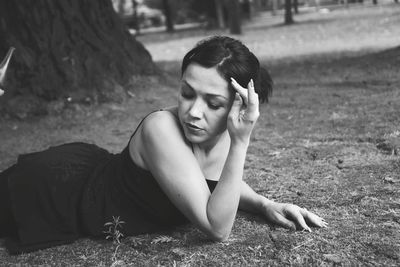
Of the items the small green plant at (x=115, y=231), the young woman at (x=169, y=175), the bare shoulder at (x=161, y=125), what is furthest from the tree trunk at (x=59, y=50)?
the bare shoulder at (x=161, y=125)

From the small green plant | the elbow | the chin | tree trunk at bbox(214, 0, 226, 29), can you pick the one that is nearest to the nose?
the chin

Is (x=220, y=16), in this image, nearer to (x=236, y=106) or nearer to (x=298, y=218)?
(x=298, y=218)

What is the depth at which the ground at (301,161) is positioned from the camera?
2475 mm

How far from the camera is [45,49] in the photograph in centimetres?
630

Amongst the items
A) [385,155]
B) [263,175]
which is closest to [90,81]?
[263,175]

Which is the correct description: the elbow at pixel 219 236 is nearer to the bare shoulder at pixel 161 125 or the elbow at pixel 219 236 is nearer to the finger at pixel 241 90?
the bare shoulder at pixel 161 125

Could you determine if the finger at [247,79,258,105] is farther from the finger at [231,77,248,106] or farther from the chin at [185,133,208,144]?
the chin at [185,133,208,144]

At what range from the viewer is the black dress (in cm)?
266

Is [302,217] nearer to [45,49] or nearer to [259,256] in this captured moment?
[259,256]

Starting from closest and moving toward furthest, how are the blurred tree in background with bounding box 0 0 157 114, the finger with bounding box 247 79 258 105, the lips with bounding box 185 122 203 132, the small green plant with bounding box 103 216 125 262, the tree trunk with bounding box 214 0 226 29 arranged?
the finger with bounding box 247 79 258 105, the lips with bounding box 185 122 203 132, the small green plant with bounding box 103 216 125 262, the blurred tree in background with bounding box 0 0 157 114, the tree trunk with bounding box 214 0 226 29

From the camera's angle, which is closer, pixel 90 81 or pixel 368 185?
pixel 368 185

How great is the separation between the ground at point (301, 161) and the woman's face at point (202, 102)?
0.59 metres

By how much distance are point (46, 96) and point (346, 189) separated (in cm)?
409

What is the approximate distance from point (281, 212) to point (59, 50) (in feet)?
14.4
